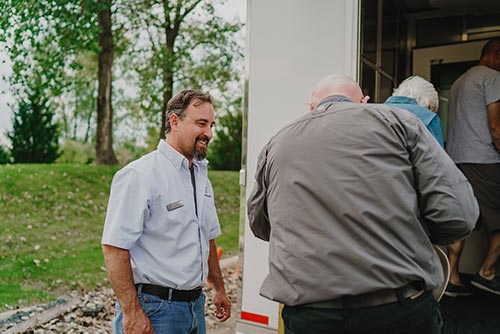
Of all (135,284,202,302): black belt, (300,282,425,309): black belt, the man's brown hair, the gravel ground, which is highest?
the man's brown hair

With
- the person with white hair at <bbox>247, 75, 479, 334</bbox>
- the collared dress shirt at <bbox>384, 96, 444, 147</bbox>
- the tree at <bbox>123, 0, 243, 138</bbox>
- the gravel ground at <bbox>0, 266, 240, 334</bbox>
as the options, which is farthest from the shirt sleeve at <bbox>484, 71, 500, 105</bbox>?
the tree at <bbox>123, 0, 243, 138</bbox>

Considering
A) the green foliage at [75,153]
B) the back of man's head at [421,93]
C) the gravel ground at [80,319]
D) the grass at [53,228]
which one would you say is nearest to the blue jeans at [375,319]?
the back of man's head at [421,93]

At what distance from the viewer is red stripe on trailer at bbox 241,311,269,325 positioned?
10.9ft

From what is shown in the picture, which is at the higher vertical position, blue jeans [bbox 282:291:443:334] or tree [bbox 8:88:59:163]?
tree [bbox 8:88:59:163]

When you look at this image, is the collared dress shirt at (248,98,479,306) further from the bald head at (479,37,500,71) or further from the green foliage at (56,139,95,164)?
the green foliage at (56,139,95,164)

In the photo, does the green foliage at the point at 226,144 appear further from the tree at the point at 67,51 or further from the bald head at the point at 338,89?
the bald head at the point at 338,89

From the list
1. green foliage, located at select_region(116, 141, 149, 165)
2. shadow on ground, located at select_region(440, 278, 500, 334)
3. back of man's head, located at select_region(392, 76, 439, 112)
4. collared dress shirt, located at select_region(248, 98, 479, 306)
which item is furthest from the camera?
green foliage, located at select_region(116, 141, 149, 165)

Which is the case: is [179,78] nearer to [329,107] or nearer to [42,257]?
[42,257]

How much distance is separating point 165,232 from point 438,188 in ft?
3.45

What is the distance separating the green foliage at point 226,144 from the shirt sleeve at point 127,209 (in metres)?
10.6

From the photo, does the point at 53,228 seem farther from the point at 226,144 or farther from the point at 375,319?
the point at 375,319

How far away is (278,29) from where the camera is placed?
131 inches

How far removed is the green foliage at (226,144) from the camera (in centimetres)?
1273

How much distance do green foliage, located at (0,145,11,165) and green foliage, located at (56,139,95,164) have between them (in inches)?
46.5
